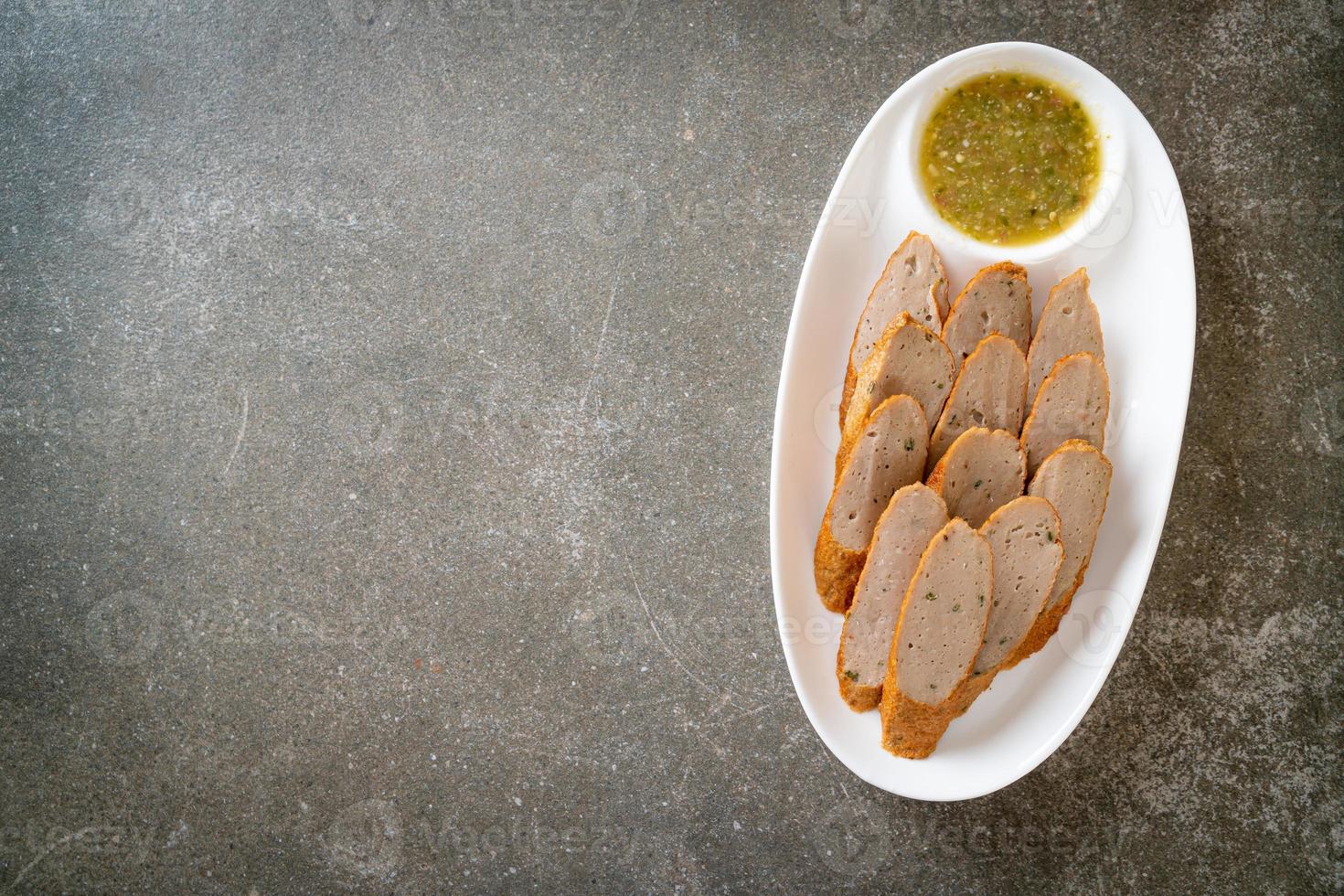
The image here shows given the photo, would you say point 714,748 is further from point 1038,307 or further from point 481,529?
point 1038,307

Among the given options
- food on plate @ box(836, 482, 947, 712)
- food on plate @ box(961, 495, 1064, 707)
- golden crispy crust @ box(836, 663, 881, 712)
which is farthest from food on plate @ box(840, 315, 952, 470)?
golden crispy crust @ box(836, 663, 881, 712)

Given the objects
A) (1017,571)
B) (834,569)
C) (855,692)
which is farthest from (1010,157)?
(855,692)

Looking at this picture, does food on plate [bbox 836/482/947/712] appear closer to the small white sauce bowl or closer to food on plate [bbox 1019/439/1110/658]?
food on plate [bbox 1019/439/1110/658]

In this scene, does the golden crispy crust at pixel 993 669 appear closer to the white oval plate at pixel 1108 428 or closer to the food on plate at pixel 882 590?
the white oval plate at pixel 1108 428

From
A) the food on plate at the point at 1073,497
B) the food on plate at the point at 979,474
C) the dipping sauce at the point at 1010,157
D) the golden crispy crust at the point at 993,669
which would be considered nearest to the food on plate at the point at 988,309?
the dipping sauce at the point at 1010,157

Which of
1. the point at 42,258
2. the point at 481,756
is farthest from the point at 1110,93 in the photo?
the point at 42,258

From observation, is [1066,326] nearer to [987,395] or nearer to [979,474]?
[987,395]
